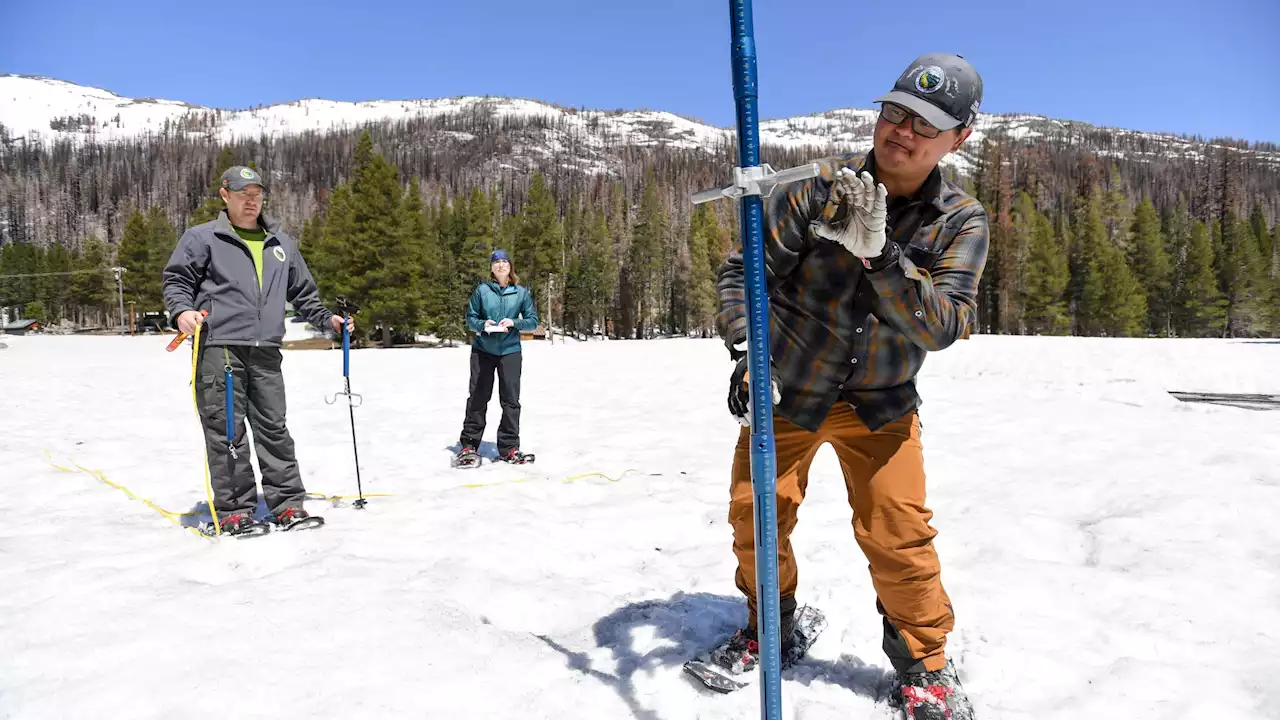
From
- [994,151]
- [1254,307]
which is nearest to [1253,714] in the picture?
[994,151]

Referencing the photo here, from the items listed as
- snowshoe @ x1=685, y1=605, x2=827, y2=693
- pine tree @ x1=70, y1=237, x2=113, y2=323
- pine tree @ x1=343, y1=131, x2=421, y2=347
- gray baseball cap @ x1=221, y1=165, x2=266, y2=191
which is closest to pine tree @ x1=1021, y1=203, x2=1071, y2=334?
pine tree @ x1=343, y1=131, x2=421, y2=347

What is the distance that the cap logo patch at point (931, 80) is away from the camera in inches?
88.6

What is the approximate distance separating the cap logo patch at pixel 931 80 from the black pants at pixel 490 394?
614cm

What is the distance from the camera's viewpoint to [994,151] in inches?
2124

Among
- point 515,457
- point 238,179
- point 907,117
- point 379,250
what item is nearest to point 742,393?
point 907,117

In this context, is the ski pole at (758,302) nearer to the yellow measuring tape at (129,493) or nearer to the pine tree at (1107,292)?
the yellow measuring tape at (129,493)

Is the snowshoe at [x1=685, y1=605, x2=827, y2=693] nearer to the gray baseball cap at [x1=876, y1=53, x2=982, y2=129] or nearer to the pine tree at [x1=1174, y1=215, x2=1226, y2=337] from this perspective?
the gray baseball cap at [x1=876, y1=53, x2=982, y2=129]

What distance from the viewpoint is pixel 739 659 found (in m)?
3.02

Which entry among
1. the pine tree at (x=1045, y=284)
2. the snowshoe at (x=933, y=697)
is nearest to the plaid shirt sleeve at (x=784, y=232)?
the snowshoe at (x=933, y=697)

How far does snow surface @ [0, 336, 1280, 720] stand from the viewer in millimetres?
2838

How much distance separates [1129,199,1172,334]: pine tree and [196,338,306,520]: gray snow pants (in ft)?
210

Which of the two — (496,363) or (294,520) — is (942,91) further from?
(496,363)

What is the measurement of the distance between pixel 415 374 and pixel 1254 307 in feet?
212

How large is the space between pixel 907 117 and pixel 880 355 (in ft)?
2.93
